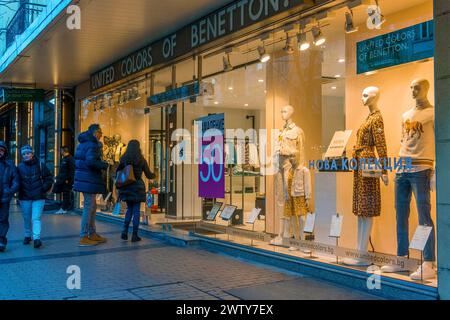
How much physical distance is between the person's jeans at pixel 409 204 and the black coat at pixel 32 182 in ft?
17.2

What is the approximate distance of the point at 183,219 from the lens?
32.3 ft

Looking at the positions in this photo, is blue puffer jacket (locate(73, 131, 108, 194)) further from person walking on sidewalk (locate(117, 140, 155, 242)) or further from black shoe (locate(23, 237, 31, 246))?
black shoe (locate(23, 237, 31, 246))

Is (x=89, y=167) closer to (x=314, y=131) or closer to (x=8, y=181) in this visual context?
(x=8, y=181)

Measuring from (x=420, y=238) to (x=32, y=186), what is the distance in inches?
223

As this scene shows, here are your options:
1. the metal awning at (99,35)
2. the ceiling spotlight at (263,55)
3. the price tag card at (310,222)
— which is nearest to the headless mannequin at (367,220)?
the price tag card at (310,222)

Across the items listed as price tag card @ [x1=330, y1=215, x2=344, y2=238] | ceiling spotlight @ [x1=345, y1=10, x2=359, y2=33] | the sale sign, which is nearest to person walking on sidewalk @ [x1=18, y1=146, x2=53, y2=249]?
the sale sign

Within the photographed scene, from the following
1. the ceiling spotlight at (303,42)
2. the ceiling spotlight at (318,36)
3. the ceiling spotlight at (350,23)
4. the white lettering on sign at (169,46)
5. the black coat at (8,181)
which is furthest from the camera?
the white lettering on sign at (169,46)

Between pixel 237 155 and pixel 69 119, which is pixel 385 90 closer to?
pixel 237 155

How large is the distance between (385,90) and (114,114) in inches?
311

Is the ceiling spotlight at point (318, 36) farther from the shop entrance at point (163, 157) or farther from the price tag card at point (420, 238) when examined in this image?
the shop entrance at point (163, 157)

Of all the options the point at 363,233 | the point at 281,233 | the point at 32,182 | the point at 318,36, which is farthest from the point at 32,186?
the point at 363,233

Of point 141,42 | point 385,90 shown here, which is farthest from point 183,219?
point 385,90

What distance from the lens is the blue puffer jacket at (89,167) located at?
7773 mm
